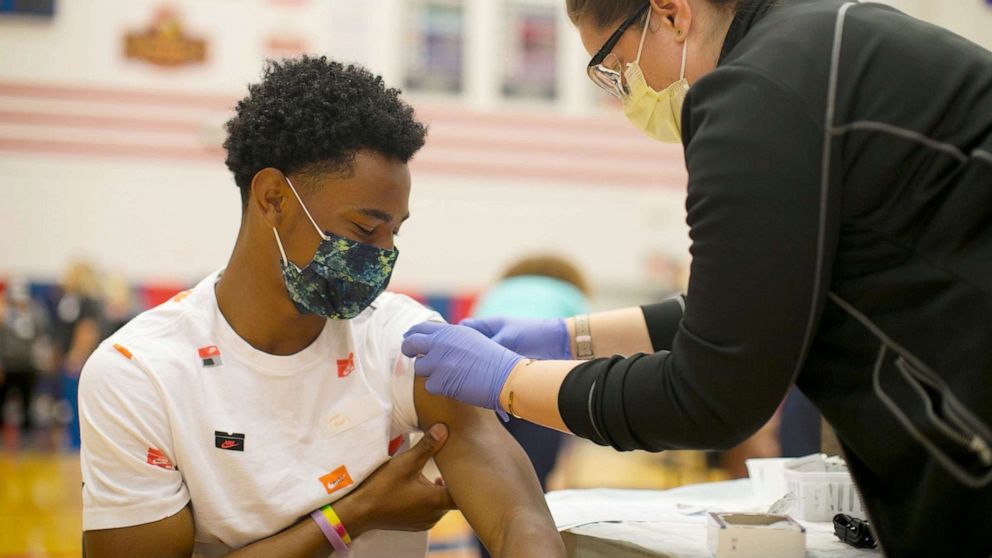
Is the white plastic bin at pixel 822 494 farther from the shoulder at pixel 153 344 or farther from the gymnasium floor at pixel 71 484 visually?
the gymnasium floor at pixel 71 484

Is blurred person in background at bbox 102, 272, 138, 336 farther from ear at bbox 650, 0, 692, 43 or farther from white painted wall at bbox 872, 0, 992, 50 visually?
white painted wall at bbox 872, 0, 992, 50

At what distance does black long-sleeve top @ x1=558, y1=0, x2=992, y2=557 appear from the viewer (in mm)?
1118

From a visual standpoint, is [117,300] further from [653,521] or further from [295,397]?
[653,521]

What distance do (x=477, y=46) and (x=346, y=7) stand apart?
129 centimetres

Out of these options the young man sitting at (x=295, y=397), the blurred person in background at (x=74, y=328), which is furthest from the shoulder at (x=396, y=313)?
the blurred person in background at (x=74, y=328)

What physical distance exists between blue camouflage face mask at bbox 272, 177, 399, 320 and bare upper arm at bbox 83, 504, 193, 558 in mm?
450

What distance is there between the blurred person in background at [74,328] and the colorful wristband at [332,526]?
683 centimetres

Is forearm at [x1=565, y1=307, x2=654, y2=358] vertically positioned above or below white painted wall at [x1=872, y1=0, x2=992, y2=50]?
below

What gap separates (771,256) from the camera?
1.13 metres

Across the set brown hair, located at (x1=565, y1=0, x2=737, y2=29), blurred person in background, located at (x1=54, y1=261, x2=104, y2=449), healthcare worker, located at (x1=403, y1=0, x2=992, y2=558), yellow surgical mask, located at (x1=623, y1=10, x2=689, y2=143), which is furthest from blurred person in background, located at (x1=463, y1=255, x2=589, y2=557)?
blurred person in background, located at (x1=54, y1=261, x2=104, y2=449)

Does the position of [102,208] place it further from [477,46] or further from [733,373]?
[733,373]

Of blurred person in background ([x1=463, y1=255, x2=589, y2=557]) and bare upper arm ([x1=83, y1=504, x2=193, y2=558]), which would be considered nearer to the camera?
bare upper arm ([x1=83, y1=504, x2=193, y2=558])

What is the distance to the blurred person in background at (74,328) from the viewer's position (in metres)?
7.87

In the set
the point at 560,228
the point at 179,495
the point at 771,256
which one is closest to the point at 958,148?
the point at 771,256
